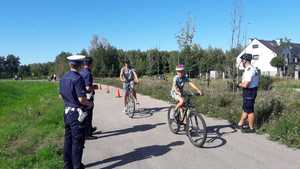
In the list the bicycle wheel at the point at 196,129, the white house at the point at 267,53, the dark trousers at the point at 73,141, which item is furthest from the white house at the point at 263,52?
the dark trousers at the point at 73,141

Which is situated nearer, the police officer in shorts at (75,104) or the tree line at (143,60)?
the police officer in shorts at (75,104)

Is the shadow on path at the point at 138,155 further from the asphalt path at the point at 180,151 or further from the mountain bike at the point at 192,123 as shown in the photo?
the mountain bike at the point at 192,123

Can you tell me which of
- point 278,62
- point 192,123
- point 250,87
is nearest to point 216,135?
point 192,123

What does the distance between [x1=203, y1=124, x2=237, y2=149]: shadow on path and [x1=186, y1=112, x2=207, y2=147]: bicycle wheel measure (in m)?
0.18

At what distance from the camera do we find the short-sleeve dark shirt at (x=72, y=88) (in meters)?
6.30

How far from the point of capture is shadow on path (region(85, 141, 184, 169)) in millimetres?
7383

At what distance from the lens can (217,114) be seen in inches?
511

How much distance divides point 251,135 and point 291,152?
5.82 ft

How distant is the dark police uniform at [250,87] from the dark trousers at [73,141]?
4.76m

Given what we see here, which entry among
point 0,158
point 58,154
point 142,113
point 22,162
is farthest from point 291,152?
point 142,113

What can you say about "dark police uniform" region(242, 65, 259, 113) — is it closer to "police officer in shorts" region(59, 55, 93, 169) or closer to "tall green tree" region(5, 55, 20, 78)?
"police officer in shorts" region(59, 55, 93, 169)

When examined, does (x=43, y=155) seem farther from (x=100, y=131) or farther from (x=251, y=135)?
(x=251, y=135)

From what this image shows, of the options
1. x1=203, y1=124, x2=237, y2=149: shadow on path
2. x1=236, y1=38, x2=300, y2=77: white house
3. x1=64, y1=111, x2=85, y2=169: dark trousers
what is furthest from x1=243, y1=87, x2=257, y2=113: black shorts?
x1=236, y1=38, x2=300, y2=77: white house

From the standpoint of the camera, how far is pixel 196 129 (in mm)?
8609
